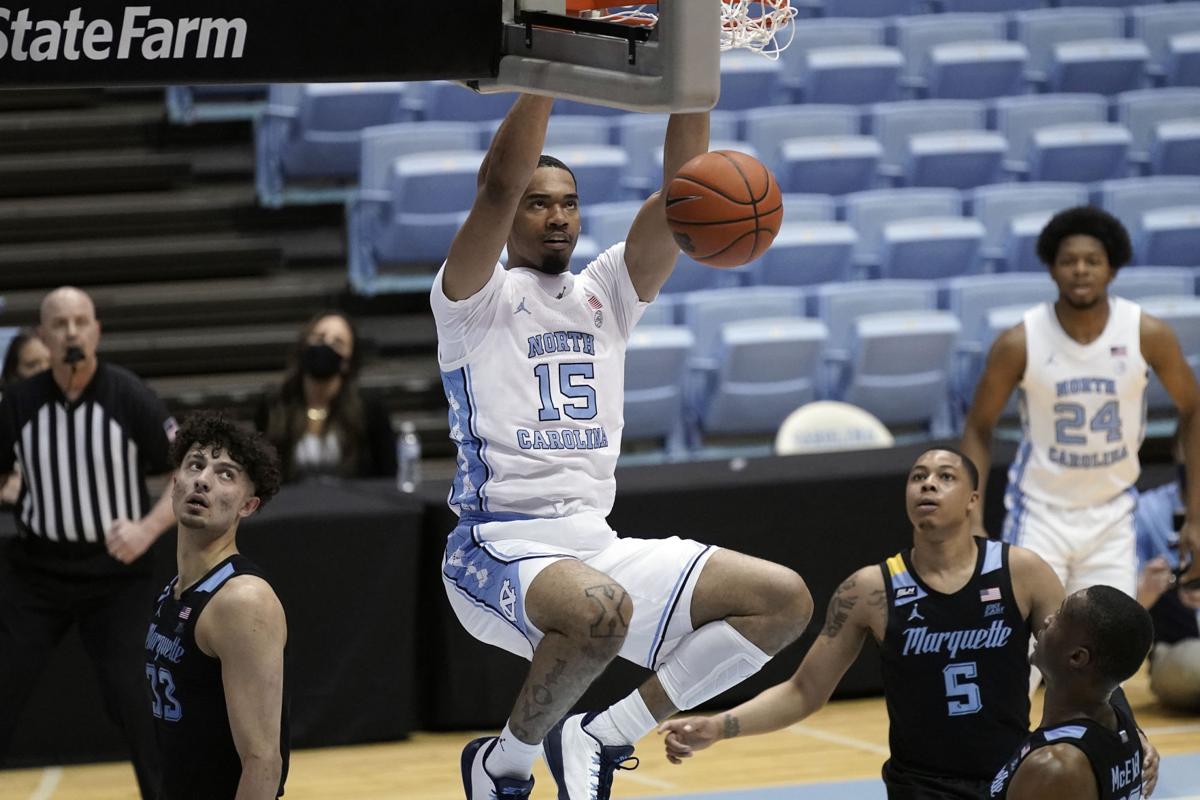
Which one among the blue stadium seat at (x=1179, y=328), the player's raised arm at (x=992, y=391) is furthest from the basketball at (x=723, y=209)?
the blue stadium seat at (x=1179, y=328)

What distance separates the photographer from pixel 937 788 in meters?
5.09

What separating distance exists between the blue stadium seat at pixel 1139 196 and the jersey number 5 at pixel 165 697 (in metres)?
9.43

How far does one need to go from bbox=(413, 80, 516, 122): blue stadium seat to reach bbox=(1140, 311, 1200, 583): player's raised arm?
599 cm

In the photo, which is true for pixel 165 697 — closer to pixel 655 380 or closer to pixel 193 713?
pixel 193 713

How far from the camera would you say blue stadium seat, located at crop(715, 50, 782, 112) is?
42.9 ft

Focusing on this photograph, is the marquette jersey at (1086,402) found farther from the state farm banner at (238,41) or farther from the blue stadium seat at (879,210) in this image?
the blue stadium seat at (879,210)

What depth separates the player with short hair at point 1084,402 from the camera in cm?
716

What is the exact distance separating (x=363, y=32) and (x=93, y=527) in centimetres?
368

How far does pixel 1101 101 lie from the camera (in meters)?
13.5

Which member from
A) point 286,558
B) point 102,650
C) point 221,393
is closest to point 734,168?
point 102,650

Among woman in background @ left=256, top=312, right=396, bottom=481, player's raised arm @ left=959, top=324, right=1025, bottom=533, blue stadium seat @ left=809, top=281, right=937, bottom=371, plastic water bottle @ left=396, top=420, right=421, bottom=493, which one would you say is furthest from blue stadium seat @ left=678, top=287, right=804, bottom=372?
player's raised arm @ left=959, top=324, right=1025, bottom=533

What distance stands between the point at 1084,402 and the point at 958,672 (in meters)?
2.29

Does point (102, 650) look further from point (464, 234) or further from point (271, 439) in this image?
point (464, 234)

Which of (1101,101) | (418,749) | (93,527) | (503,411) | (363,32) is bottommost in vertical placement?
(418,749)
